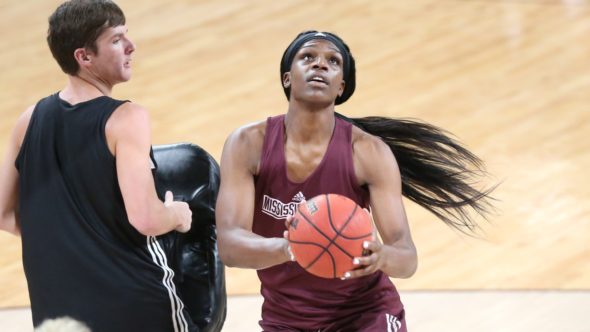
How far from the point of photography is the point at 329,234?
10.9ft

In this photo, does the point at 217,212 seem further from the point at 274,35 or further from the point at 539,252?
the point at 274,35

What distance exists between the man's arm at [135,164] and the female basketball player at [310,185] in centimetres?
33

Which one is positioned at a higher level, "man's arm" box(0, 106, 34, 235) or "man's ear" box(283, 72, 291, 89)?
"man's ear" box(283, 72, 291, 89)

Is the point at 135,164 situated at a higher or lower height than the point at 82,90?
lower

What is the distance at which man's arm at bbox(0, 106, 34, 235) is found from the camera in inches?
147

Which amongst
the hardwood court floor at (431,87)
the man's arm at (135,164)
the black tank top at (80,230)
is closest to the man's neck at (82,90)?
the black tank top at (80,230)

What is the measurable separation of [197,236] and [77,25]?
118cm

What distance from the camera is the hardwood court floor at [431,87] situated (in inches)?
250

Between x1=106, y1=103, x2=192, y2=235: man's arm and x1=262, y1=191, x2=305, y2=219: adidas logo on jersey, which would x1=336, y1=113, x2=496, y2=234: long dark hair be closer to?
x1=262, y1=191, x2=305, y2=219: adidas logo on jersey

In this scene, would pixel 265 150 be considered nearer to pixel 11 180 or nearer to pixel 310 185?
pixel 310 185

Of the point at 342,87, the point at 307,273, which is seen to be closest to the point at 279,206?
the point at 307,273

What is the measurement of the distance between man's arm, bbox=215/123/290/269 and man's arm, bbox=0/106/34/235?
2.23ft

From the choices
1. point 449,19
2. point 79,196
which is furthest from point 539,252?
point 449,19

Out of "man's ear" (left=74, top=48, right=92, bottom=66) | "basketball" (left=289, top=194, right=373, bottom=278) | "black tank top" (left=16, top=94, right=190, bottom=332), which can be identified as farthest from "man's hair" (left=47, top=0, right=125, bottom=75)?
"basketball" (left=289, top=194, right=373, bottom=278)
